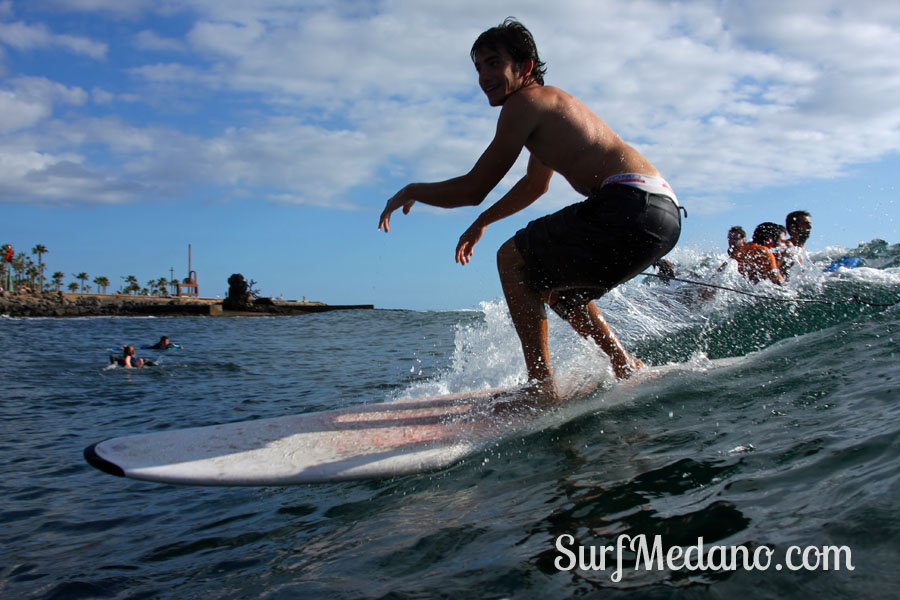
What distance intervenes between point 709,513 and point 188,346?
16.9 m

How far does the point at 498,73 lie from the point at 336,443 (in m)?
2.01

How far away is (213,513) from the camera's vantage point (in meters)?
2.96

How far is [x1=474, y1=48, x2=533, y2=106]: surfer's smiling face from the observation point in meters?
3.13

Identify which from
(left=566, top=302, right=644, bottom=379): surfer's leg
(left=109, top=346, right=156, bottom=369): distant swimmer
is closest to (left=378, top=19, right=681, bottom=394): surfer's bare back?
(left=566, top=302, right=644, bottom=379): surfer's leg

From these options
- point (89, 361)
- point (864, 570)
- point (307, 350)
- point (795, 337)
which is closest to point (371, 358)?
point (307, 350)

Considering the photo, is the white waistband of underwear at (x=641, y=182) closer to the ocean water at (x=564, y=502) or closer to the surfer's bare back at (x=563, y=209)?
the surfer's bare back at (x=563, y=209)

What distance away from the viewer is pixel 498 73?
3.14m

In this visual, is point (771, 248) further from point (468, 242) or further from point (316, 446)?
point (316, 446)

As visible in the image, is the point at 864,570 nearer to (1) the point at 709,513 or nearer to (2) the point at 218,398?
(1) the point at 709,513

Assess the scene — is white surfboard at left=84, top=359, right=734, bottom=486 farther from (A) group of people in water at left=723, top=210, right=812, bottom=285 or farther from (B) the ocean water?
(A) group of people in water at left=723, top=210, right=812, bottom=285

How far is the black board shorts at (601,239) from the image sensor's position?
2947mm

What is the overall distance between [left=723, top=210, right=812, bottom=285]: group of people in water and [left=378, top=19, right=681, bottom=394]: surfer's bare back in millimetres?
4007

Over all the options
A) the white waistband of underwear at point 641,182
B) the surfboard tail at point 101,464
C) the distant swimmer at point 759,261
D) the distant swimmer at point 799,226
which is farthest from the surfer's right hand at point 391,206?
the distant swimmer at point 799,226

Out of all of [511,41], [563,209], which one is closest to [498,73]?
[511,41]
